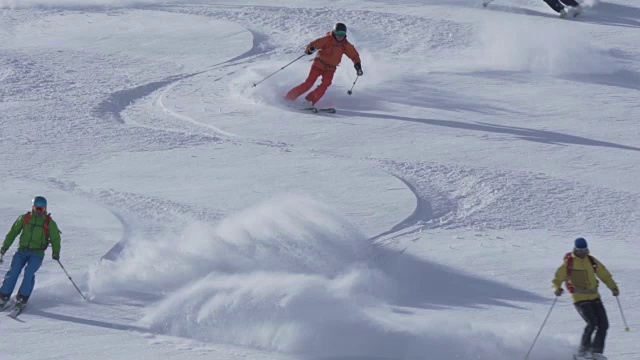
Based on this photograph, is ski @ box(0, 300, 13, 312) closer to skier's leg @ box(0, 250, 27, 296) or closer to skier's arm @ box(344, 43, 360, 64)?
skier's leg @ box(0, 250, 27, 296)

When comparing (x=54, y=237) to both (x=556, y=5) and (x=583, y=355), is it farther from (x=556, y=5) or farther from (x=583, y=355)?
Result: (x=556, y=5)

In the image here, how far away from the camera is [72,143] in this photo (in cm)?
1562

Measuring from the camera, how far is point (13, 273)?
10688mm

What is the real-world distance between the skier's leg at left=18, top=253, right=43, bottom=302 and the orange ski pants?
679cm

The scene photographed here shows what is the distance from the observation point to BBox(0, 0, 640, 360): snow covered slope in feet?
33.3

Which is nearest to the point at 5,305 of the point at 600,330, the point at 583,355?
the point at 583,355

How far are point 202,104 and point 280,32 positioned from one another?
434 cm

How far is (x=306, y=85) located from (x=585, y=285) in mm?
7995

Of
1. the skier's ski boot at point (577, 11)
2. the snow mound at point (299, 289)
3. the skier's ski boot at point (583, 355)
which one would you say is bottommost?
the snow mound at point (299, 289)

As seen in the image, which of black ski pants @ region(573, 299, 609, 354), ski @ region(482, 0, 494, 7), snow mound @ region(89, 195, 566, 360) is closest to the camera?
black ski pants @ region(573, 299, 609, 354)

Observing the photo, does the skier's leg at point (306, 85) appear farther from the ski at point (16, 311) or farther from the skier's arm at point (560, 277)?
Result: the skier's arm at point (560, 277)

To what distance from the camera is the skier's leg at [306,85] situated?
16672 millimetres

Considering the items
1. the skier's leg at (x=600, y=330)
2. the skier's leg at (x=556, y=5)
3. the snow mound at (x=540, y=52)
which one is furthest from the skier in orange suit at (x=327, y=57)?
the skier's leg at (x=600, y=330)

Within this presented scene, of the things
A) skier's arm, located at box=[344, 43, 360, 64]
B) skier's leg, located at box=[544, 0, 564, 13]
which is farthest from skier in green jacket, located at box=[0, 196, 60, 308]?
skier's leg, located at box=[544, 0, 564, 13]
